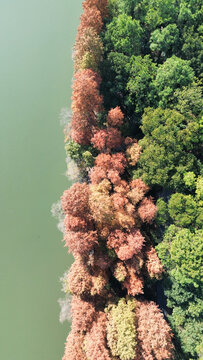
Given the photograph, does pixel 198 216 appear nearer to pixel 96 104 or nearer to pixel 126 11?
pixel 96 104

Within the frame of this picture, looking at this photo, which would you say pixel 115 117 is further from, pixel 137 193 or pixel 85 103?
pixel 137 193

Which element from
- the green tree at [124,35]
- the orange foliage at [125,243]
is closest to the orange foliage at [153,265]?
the orange foliage at [125,243]

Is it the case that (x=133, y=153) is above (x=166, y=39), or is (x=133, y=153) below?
below

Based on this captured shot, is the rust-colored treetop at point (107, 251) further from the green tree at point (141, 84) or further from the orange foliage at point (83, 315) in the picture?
the green tree at point (141, 84)

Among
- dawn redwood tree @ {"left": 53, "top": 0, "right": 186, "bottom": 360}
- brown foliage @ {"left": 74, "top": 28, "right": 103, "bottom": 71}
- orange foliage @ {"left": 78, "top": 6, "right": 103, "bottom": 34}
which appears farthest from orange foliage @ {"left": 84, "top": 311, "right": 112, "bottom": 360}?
orange foliage @ {"left": 78, "top": 6, "right": 103, "bottom": 34}

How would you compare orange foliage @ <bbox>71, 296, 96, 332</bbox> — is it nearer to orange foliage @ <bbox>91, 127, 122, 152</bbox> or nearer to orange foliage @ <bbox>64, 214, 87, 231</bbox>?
orange foliage @ <bbox>64, 214, 87, 231</bbox>

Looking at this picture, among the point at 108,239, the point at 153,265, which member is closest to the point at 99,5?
the point at 108,239

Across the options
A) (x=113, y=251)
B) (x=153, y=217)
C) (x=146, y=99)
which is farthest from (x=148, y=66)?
(x=113, y=251)

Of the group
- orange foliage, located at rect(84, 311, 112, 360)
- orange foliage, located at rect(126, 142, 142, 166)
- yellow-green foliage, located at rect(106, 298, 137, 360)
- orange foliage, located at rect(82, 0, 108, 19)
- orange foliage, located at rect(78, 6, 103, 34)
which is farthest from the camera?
orange foliage, located at rect(82, 0, 108, 19)
